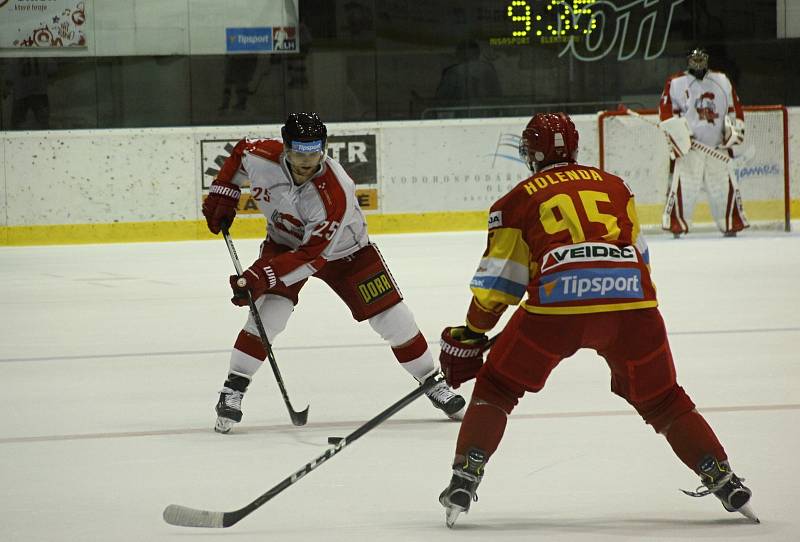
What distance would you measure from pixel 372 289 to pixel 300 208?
34 cm

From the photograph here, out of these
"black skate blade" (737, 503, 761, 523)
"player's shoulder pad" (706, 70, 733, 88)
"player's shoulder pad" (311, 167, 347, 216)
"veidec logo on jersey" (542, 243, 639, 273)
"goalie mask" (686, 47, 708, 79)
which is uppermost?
"goalie mask" (686, 47, 708, 79)

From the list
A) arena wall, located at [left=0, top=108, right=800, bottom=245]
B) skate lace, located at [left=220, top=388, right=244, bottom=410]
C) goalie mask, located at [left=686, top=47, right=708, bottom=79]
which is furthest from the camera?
arena wall, located at [left=0, top=108, right=800, bottom=245]

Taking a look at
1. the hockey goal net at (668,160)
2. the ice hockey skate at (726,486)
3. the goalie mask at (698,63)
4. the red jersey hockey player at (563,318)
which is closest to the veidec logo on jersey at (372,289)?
the red jersey hockey player at (563,318)

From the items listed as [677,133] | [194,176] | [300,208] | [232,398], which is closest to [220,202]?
[300,208]

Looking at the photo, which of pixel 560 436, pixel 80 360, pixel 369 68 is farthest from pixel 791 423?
pixel 369 68

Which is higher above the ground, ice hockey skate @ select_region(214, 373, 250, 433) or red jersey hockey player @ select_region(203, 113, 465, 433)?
red jersey hockey player @ select_region(203, 113, 465, 433)

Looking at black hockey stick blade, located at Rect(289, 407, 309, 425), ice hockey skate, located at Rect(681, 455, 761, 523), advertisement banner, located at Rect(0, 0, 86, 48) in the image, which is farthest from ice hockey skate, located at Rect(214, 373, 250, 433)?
advertisement banner, located at Rect(0, 0, 86, 48)

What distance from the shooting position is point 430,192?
10.9 m

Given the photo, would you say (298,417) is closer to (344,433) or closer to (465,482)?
(344,433)

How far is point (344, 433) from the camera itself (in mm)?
3584

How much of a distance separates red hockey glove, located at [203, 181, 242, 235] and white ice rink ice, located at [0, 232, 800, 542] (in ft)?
1.97

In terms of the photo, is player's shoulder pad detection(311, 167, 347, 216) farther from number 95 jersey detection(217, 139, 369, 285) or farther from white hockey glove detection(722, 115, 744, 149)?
white hockey glove detection(722, 115, 744, 149)

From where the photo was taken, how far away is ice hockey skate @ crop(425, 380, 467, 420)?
369 centimetres

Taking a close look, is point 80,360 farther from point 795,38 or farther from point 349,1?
point 795,38
